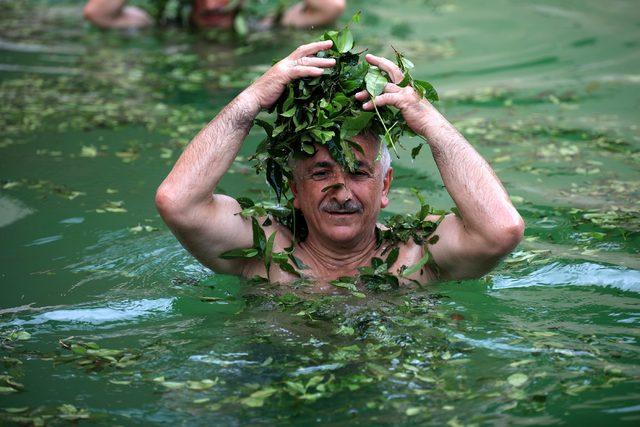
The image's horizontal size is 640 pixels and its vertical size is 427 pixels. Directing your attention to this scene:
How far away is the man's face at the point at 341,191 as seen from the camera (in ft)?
19.0

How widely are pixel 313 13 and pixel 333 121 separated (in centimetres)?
712

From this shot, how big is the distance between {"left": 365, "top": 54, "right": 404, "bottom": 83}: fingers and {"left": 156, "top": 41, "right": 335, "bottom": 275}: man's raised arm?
0.25 metres

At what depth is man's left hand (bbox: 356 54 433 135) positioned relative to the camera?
18.1 feet

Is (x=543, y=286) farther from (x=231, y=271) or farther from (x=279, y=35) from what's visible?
(x=279, y=35)

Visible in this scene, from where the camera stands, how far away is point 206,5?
512 inches

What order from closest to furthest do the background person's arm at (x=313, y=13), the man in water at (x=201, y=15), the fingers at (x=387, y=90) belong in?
the fingers at (x=387, y=90)
the background person's arm at (x=313, y=13)
the man in water at (x=201, y=15)

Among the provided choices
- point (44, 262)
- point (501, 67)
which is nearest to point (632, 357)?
point (44, 262)

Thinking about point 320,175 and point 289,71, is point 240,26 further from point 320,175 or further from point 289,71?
point 289,71

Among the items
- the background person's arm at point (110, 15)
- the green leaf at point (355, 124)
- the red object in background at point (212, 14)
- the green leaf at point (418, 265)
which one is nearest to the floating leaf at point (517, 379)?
the green leaf at point (418, 265)

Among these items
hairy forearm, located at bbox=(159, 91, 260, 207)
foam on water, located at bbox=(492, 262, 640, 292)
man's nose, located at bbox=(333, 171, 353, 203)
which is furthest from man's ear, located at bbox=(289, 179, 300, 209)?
foam on water, located at bbox=(492, 262, 640, 292)

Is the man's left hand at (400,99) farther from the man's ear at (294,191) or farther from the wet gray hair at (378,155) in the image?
the man's ear at (294,191)

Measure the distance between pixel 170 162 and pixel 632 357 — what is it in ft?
15.3

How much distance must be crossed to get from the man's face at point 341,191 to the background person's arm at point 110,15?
26.0 ft

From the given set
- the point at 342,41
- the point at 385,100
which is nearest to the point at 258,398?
the point at 385,100
